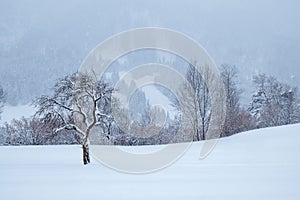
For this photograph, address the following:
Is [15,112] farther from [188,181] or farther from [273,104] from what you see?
[188,181]

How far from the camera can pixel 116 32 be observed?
7169cm

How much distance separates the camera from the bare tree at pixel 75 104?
47.8ft

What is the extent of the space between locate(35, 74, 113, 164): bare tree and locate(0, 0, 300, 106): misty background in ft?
151

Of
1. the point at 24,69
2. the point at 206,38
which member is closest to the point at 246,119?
the point at 206,38

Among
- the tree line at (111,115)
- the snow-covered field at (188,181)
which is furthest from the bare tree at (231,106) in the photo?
the snow-covered field at (188,181)

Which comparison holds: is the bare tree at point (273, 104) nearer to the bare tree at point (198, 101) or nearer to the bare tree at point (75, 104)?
the bare tree at point (198, 101)

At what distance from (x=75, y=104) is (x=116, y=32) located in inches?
2326

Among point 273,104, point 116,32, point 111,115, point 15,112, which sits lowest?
point 111,115

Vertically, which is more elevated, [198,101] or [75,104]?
[198,101]

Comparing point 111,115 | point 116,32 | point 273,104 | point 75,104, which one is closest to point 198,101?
point 111,115

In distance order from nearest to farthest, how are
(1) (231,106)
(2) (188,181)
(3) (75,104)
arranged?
(2) (188,181) < (3) (75,104) < (1) (231,106)

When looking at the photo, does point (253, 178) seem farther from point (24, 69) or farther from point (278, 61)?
point (24, 69)

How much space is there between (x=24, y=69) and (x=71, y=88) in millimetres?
85764

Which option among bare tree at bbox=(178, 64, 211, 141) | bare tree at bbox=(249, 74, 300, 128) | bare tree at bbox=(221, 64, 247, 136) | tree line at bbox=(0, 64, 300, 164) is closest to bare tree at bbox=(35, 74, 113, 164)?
tree line at bbox=(0, 64, 300, 164)
